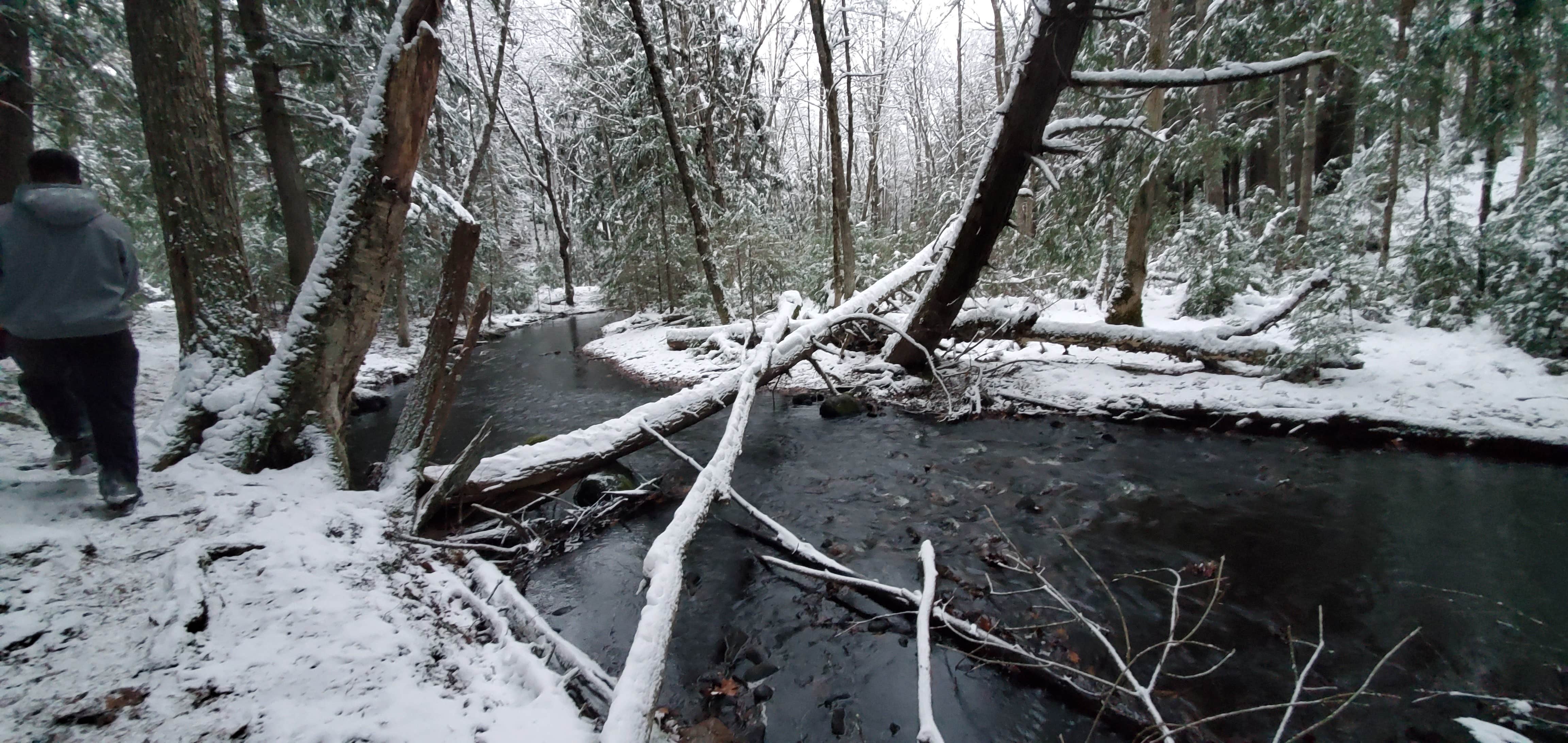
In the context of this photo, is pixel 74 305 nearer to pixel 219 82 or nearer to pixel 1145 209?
pixel 219 82

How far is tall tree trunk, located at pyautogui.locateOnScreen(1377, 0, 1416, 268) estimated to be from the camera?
6.29m

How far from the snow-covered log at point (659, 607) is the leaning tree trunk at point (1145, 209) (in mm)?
6791

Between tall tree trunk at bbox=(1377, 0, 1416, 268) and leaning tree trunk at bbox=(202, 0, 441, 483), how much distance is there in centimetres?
936

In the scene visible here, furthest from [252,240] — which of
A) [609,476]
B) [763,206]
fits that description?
[609,476]

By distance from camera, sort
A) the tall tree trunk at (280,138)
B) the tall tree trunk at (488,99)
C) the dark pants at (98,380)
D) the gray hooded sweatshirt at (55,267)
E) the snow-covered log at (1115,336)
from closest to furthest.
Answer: the gray hooded sweatshirt at (55,267)
the dark pants at (98,380)
the snow-covered log at (1115,336)
the tall tree trunk at (280,138)
the tall tree trunk at (488,99)

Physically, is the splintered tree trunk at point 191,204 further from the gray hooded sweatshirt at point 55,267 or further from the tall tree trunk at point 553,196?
the tall tree trunk at point 553,196

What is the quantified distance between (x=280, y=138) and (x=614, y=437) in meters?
6.85

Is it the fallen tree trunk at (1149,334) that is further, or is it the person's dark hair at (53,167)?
the fallen tree trunk at (1149,334)

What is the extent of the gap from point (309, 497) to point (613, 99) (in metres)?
16.3

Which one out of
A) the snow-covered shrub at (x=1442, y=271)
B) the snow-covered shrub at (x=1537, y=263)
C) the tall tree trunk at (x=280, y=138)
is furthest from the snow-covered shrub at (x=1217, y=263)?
the tall tree trunk at (x=280, y=138)

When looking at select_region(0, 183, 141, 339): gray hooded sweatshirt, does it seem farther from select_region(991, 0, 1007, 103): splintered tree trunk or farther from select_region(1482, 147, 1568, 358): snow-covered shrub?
select_region(991, 0, 1007, 103): splintered tree trunk

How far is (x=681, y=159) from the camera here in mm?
10898

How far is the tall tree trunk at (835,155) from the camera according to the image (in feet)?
33.3

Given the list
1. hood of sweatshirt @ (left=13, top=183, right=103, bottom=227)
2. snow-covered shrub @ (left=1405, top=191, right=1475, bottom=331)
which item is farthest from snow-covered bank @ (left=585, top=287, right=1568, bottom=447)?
hood of sweatshirt @ (left=13, top=183, right=103, bottom=227)
